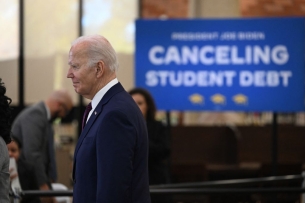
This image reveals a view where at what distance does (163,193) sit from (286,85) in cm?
360

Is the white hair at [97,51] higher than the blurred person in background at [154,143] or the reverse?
higher

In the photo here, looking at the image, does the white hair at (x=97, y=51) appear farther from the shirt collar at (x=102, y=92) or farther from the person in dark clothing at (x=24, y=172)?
the person in dark clothing at (x=24, y=172)

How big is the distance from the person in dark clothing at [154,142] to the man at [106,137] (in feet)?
9.54

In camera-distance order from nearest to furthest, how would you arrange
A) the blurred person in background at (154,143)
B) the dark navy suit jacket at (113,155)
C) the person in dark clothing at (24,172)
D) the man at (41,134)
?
the dark navy suit jacket at (113,155) → the person in dark clothing at (24,172) → the blurred person in background at (154,143) → the man at (41,134)

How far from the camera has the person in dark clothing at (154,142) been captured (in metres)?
6.19

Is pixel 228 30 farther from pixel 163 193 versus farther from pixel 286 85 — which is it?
pixel 163 193

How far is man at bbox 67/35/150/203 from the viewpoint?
307 centimetres

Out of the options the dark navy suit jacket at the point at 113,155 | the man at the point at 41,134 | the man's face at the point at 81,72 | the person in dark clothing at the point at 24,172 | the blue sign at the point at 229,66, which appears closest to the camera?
the dark navy suit jacket at the point at 113,155

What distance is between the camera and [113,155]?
3.06m

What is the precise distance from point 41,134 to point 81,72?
12.0ft

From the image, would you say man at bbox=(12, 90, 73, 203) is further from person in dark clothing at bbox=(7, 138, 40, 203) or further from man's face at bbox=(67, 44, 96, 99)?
man's face at bbox=(67, 44, 96, 99)

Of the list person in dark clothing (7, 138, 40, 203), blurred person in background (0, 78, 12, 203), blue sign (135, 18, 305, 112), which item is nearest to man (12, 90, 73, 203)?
person in dark clothing (7, 138, 40, 203)

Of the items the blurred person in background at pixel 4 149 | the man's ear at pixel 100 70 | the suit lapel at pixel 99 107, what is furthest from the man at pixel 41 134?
the man's ear at pixel 100 70

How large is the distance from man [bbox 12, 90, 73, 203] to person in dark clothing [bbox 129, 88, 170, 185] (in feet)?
2.96
